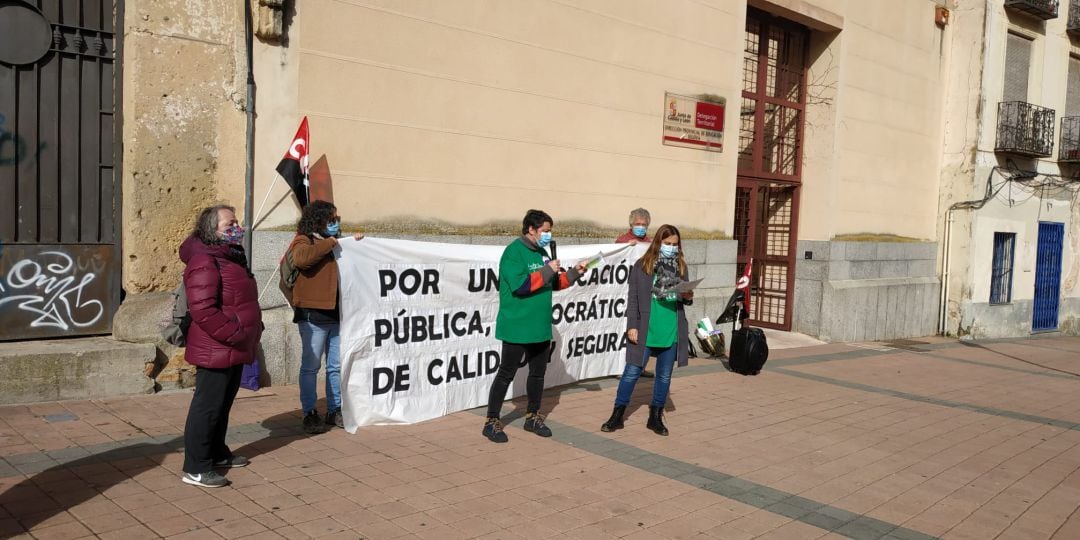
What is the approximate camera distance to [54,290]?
707cm

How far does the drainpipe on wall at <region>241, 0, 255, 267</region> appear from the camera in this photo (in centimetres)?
763

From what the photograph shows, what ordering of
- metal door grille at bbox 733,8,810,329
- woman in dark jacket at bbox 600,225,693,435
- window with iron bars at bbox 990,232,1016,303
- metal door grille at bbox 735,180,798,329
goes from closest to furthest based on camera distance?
woman in dark jacket at bbox 600,225,693,435, metal door grille at bbox 733,8,810,329, metal door grille at bbox 735,180,798,329, window with iron bars at bbox 990,232,1016,303

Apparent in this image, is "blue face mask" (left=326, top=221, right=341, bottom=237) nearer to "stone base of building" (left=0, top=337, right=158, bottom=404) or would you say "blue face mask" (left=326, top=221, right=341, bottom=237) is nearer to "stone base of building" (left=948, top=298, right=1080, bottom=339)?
"stone base of building" (left=0, top=337, right=158, bottom=404)

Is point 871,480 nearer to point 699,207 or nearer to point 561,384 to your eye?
point 561,384

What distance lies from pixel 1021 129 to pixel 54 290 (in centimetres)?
1738

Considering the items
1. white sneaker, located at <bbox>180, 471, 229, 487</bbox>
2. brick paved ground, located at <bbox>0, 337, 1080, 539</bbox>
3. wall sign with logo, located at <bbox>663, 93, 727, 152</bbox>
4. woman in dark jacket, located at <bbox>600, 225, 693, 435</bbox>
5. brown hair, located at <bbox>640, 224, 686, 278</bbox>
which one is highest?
wall sign with logo, located at <bbox>663, 93, 727, 152</bbox>

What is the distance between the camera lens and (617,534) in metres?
4.59

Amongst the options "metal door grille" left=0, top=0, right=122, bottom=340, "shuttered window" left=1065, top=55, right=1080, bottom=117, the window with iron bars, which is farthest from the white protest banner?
"shuttered window" left=1065, top=55, right=1080, bottom=117

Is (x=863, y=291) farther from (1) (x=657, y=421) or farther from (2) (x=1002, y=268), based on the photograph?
(1) (x=657, y=421)

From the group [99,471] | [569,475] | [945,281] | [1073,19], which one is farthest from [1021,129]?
[99,471]

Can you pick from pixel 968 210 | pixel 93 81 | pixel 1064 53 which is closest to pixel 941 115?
pixel 968 210

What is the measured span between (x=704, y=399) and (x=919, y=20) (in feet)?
37.1

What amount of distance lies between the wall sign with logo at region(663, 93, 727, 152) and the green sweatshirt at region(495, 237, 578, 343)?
19.8 ft

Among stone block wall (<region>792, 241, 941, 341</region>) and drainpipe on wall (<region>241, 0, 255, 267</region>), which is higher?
drainpipe on wall (<region>241, 0, 255, 267</region>)
